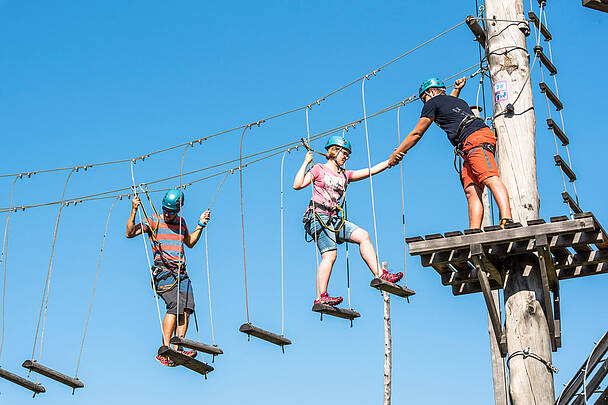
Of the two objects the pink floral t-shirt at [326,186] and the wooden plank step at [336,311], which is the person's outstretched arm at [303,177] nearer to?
the pink floral t-shirt at [326,186]

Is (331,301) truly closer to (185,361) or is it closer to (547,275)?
(185,361)

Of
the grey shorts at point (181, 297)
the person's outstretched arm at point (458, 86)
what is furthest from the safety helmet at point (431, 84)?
the grey shorts at point (181, 297)

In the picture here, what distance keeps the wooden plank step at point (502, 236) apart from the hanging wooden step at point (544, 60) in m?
1.78

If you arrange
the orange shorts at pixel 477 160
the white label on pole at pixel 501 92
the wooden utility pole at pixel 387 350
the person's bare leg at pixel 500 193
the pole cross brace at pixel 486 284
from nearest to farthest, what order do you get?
the pole cross brace at pixel 486 284, the person's bare leg at pixel 500 193, the orange shorts at pixel 477 160, the white label on pole at pixel 501 92, the wooden utility pole at pixel 387 350

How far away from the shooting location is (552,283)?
6906 mm

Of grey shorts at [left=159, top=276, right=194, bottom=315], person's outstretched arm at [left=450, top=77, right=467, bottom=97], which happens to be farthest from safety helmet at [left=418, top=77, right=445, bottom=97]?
grey shorts at [left=159, top=276, right=194, bottom=315]

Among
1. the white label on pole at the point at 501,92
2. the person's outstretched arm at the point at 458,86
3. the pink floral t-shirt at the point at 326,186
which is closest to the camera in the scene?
the white label on pole at the point at 501,92

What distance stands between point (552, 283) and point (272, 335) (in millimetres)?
2727

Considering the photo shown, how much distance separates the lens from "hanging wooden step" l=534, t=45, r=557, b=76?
24.7 feet

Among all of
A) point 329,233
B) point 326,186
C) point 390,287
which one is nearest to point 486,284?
point 390,287

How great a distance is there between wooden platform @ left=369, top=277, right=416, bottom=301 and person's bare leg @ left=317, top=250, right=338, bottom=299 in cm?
75

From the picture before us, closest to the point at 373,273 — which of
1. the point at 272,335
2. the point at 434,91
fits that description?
the point at 272,335

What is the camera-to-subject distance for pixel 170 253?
9.45m

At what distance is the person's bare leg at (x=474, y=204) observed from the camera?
23.4 feet
